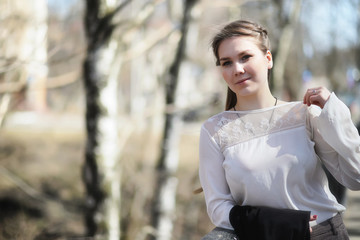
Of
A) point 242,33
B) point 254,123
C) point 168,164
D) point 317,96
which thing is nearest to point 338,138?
point 317,96

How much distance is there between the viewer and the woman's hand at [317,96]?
6.94 feet

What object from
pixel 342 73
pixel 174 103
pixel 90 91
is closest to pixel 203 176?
pixel 90 91

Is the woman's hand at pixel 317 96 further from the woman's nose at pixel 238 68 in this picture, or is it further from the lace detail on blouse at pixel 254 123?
the woman's nose at pixel 238 68

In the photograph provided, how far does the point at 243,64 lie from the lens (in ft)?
7.16

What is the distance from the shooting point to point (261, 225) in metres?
1.99

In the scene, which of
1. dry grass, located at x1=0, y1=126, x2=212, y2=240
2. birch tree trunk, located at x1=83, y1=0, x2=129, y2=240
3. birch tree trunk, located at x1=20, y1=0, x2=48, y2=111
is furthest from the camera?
dry grass, located at x1=0, y1=126, x2=212, y2=240

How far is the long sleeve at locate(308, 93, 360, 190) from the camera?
2.02 m

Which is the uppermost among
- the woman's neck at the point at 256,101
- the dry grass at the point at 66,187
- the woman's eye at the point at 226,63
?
the woman's eye at the point at 226,63

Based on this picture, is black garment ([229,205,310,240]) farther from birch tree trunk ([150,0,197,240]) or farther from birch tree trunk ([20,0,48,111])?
birch tree trunk ([150,0,197,240])

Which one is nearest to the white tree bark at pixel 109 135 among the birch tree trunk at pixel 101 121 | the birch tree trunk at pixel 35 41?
the birch tree trunk at pixel 101 121

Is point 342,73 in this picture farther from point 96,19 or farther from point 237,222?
point 237,222

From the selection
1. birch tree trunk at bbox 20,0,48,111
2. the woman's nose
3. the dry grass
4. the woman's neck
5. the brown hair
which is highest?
birch tree trunk at bbox 20,0,48,111

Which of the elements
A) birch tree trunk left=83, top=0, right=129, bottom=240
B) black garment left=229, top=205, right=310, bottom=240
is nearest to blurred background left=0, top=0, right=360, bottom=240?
birch tree trunk left=83, top=0, right=129, bottom=240

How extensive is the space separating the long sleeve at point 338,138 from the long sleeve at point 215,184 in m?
0.42
